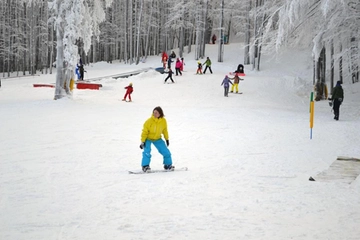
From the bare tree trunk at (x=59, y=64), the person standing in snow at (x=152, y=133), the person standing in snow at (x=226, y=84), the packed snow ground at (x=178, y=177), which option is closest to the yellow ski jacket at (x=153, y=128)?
the person standing in snow at (x=152, y=133)

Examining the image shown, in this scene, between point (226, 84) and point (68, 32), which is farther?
point (226, 84)

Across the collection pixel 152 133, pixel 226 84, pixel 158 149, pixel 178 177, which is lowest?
pixel 178 177

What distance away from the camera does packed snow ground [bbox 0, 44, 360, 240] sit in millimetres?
5531

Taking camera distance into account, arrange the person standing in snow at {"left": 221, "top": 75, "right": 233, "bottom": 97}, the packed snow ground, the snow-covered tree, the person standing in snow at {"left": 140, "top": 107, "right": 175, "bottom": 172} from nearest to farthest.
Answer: the packed snow ground < the person standing in snow at {"left": 140, "top": 107, "right": 175, "bottom": 172} < the snow-covered tree < the person standing in snow at {"left": 221, "top": 75, "right": 233, "bottom": 97}

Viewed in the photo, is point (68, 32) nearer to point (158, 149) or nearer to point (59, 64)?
point (59, 64)

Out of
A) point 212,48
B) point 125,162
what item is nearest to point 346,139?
point 125,162

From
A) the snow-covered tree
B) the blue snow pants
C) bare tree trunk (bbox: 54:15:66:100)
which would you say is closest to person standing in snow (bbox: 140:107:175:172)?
the blue snow pants

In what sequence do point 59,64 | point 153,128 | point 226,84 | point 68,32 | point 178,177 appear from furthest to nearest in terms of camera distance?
point 226,84
point 59,64
point 68,32
point 153,128
point 178,177

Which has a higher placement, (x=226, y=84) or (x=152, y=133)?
(x=226, y=84)

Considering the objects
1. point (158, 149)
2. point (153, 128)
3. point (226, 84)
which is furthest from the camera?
point (226, 84)

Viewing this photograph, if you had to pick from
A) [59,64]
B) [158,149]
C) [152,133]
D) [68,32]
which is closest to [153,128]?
[152,133]

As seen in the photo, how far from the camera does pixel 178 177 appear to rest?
324 inches

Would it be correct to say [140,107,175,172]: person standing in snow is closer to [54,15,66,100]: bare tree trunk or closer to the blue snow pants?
the blue snow pants

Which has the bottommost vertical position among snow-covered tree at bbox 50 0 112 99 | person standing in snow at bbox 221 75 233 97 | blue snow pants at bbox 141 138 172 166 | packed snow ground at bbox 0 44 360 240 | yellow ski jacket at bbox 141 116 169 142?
packed snow ground at bbox 0 44 360 240
